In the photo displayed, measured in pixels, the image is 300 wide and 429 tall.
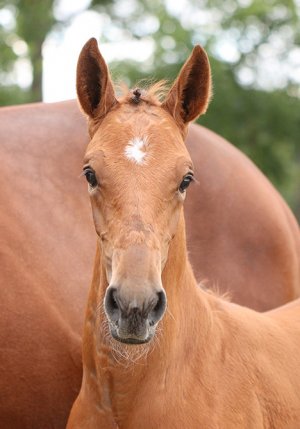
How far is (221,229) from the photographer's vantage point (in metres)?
5.41

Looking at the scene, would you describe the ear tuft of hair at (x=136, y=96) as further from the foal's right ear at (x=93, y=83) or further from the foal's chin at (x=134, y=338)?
the foal's chin at (x=134, y=338)

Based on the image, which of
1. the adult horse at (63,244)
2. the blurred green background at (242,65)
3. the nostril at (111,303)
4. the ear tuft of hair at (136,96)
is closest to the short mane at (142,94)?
the ear tuft of hair at (136,96)

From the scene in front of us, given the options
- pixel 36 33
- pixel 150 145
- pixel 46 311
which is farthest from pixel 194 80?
pixel 36 33

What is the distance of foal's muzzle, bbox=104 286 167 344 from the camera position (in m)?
2.89

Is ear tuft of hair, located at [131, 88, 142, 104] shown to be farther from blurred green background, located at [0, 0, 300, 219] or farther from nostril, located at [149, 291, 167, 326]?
blurred green background, located at [0, 0, 300, 219]

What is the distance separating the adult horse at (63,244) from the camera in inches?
172

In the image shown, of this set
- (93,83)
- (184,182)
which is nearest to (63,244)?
(93,83)

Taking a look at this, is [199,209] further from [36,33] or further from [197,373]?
[36,33]

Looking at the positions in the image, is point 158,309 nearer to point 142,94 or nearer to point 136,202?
point 136,202

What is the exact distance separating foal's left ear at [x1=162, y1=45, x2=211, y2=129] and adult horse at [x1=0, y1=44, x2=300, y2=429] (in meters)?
1.32

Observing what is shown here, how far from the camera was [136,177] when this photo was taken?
3.24m

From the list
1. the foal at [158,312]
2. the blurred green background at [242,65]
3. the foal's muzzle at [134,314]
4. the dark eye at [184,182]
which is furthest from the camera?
the blurred green background at [242,65]

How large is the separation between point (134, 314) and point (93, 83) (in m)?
1.16

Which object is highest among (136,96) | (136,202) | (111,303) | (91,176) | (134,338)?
(136,96)
